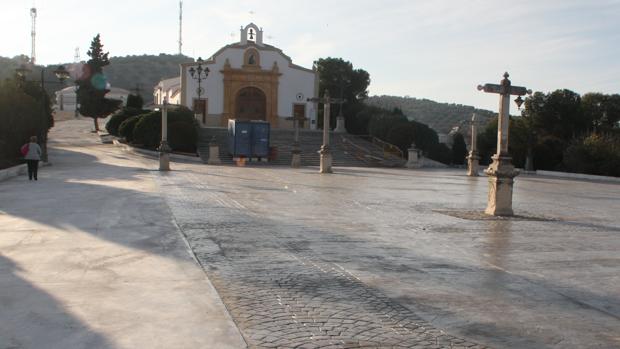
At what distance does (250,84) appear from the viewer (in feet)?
185

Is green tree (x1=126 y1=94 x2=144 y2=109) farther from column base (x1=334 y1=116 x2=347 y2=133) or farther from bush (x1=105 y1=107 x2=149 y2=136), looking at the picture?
column base (x1=334 y1=116 x2=347 y2=133)

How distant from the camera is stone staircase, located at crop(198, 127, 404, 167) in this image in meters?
41.5

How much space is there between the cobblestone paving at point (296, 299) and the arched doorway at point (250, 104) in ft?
155

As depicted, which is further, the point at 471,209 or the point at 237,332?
the point at 471,209

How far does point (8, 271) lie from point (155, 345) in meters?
3.24

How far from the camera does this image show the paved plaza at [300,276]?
5.15m

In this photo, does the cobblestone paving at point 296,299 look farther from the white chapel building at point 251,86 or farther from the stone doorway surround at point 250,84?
the stone doorway surround at point 250,84

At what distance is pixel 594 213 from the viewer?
597 inches

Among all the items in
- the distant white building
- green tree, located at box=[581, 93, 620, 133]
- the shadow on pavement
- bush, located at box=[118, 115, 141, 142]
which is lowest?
the shadow on pavement

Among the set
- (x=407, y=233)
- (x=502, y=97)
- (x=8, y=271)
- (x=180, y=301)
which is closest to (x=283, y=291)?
(x=180, y=301)

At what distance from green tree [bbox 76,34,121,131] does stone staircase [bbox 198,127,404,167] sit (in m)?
17.3

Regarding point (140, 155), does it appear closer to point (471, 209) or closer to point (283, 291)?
point (471, 209)

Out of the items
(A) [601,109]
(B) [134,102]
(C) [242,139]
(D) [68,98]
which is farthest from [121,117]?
(D) [68,98]

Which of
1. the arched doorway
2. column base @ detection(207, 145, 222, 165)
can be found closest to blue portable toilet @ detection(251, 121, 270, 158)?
column base @ detection(207, 145, 222, 165)
